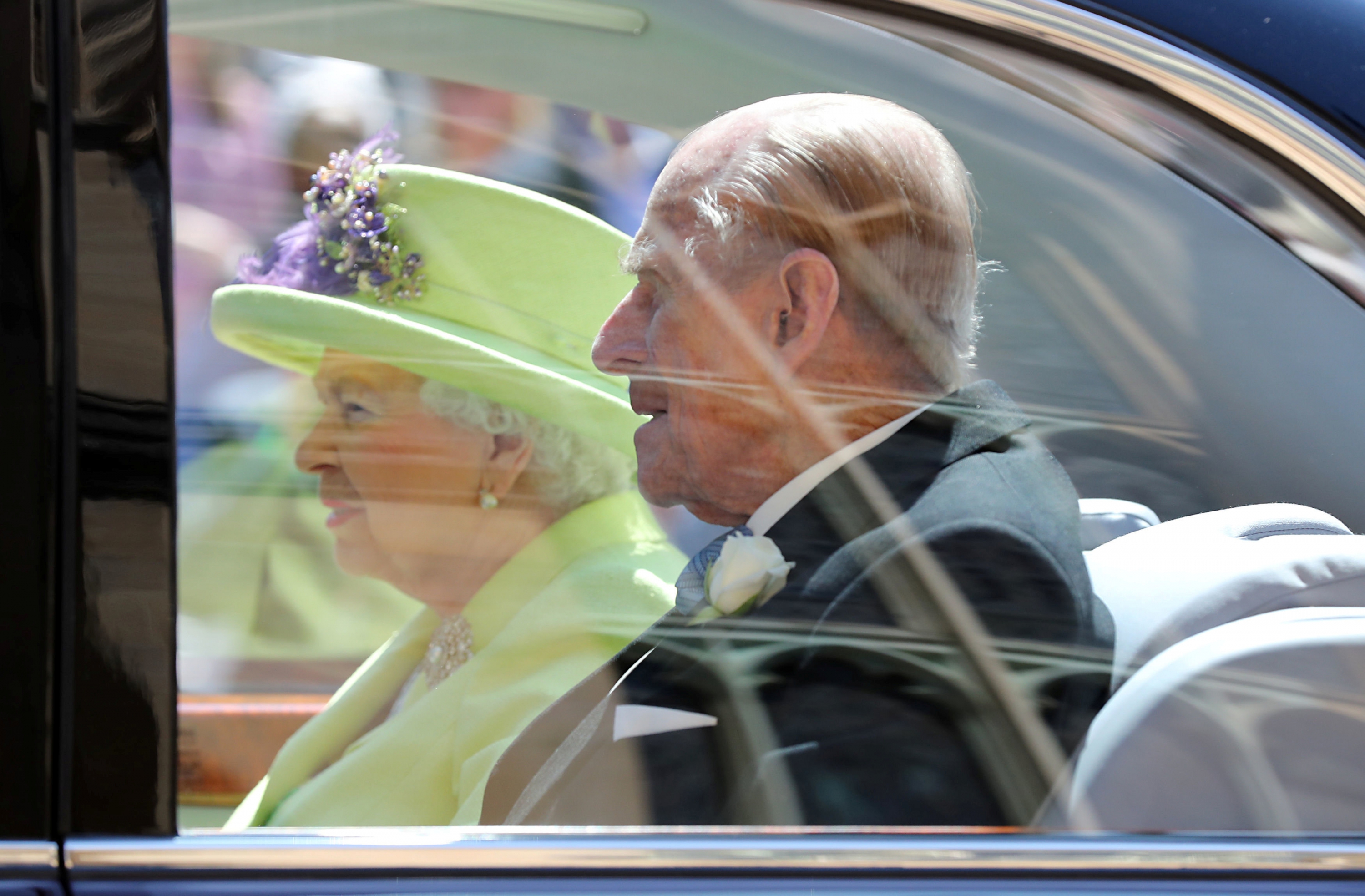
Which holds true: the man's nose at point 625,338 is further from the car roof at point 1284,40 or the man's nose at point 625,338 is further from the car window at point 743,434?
the car roof at point 1284,40

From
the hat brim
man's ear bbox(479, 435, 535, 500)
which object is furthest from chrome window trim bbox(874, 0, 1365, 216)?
man's ear bbox(479, 435, 535, 500)

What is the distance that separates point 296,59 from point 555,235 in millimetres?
299

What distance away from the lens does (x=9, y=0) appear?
2.51 ft

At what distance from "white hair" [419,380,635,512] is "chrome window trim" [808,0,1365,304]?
50cm

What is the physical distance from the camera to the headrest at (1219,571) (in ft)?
3.46

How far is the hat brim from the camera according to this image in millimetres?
1051

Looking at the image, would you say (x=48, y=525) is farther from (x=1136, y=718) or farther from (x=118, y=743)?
(x=1136, y=718)

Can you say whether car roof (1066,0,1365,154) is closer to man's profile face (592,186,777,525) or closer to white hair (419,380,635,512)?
man's profile face (592,186,777,525)

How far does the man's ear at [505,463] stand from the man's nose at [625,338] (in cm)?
14

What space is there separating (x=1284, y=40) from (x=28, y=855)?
45.8 inches

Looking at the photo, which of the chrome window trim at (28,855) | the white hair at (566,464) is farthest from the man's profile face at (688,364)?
the chrome window trim at (28,855)

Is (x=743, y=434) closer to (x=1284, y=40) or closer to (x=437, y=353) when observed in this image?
(x=437, y=353)

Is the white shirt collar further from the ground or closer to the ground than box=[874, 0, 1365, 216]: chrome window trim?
closer to the ground

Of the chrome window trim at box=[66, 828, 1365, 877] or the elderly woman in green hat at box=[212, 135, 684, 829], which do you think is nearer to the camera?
the chrome window trim at box=[66, 828, 1365, 877]
